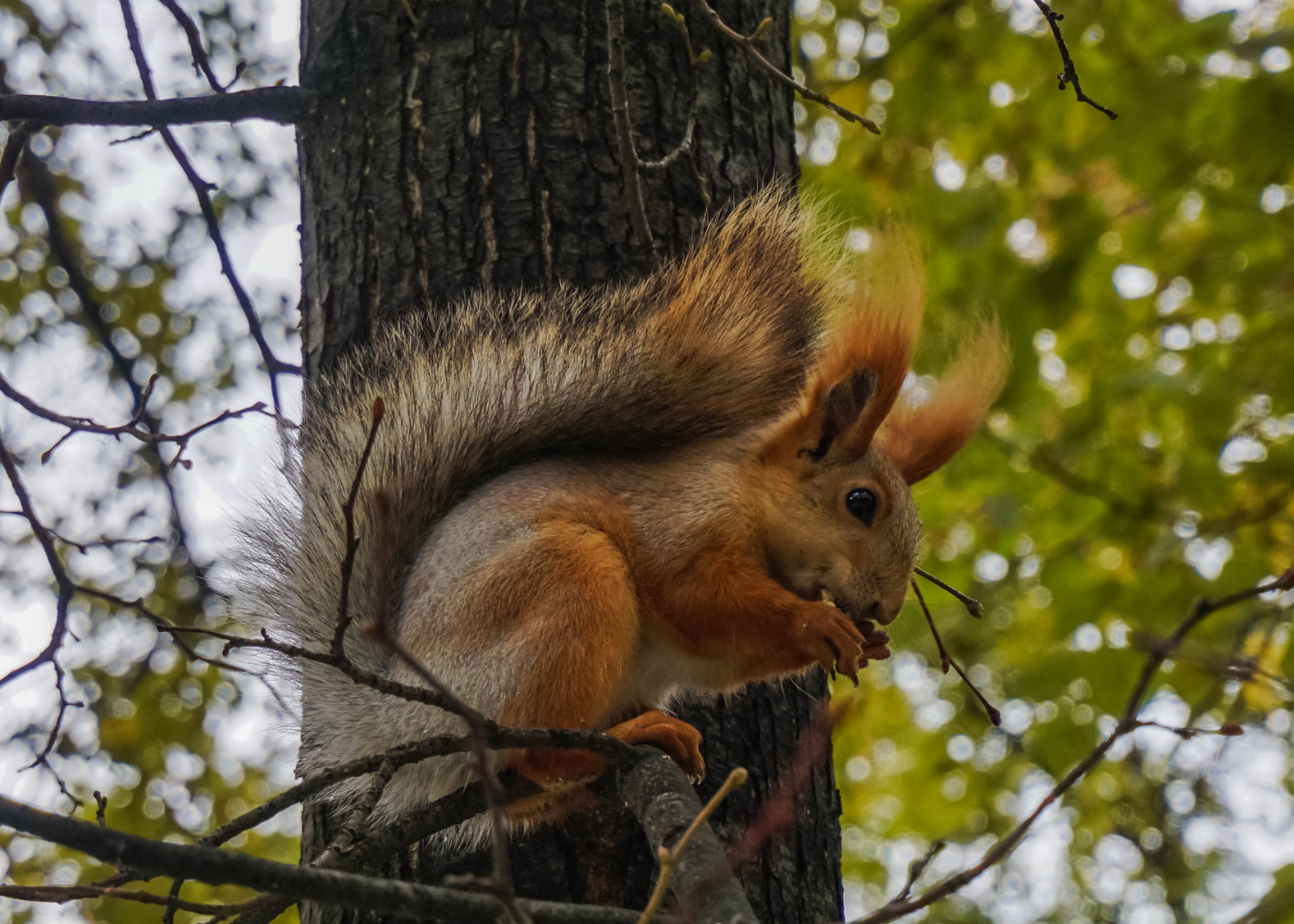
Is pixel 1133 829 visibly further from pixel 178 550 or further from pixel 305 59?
pixel 305 59

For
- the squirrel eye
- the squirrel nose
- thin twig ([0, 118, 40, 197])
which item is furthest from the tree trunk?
thin twig ([0, 118, 40, 197])

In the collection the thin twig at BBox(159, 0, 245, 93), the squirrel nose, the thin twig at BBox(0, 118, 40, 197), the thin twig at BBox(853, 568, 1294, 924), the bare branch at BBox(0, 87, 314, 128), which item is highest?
the thin twig at BBox(159, 0, 245, 93)

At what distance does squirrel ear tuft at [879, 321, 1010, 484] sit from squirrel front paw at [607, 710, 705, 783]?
68 centimetres

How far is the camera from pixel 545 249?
63.2 inches

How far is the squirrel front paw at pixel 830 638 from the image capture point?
147 cm

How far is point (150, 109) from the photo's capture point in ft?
5.01

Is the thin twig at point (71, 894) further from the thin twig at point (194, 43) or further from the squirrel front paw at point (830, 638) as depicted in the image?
the thin twig at point (194, 43)

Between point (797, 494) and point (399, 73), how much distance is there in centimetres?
86

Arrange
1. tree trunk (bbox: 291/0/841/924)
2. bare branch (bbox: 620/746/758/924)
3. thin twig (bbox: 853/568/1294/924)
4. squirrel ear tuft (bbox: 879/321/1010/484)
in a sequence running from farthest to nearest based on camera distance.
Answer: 1. squirrel ear tuft (bbox: 879/321/1010/484)
2. tree trunk (bbox: 291/0/841/924)
3. bare branch (bbox: 620/746/758/924)
4. thin twig (bbox: 853/568/1294/924)

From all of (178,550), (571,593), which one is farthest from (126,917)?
(571,593)

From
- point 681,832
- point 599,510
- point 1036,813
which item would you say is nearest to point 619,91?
point 599,510

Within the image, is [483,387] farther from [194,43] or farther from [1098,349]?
[1098,349]

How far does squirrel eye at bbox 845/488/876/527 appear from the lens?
1688 mm

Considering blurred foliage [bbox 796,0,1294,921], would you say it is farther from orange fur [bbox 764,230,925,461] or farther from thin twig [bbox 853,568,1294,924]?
thin twig [bbox 853,568,1294,924]
